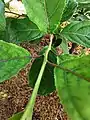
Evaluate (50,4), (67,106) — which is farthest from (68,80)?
(50,4)

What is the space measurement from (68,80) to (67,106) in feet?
0.20

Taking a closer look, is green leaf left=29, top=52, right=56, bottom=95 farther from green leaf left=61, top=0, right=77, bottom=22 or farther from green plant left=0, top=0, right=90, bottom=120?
green leaf left=61, top=0, right=77, bottom=22

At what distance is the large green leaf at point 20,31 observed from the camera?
91cm

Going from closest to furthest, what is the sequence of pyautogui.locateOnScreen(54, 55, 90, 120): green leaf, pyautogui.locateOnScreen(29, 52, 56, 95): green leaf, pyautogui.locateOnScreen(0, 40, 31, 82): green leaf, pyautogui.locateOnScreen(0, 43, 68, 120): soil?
pyautogui.locateOnScreen(54, 55, 90, 120): green leaf < pyautogui.locateOnScreen(0, 40, 31, 82): green leaf < pyautogui.locateOnScreen(29, 52, 56, 95): green leaf < pyautogui.locateOnScreen(0, 43, 68, 120): soil

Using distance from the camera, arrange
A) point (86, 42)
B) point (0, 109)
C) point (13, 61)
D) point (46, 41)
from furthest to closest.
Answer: point (46, 41)
point (0, 109)
point (86, 42)
point (13, 61)

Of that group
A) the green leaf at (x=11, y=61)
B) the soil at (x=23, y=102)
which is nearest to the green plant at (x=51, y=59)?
the green leaf at (x=11, y=61)

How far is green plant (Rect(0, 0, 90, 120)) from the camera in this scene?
1.41 ft

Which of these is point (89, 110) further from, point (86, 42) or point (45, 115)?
point (45, 115)

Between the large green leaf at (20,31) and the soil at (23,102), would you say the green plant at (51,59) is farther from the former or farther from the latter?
the soil at (23,102)

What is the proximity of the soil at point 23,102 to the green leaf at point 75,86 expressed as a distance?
5.59ft

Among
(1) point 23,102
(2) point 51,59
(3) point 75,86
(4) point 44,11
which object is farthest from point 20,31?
→ (1) point 23,102

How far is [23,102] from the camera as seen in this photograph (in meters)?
2.27

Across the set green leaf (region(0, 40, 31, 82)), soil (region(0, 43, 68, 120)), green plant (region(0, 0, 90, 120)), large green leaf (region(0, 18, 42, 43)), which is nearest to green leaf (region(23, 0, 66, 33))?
green plant (region(0, 0, 90, 120))

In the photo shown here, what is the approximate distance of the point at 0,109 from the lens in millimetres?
2174
